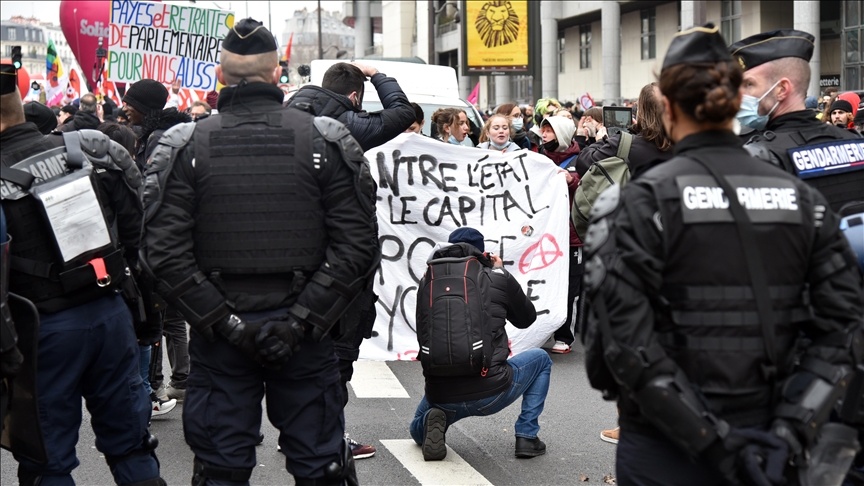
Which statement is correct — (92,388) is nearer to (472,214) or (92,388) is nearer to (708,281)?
(708,281)

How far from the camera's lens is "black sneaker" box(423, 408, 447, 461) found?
5555 millimetres

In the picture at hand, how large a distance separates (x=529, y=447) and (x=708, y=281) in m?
3.10

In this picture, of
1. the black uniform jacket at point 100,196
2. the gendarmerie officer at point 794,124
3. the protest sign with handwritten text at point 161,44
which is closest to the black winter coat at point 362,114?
the black uniform jacket at point 100,196

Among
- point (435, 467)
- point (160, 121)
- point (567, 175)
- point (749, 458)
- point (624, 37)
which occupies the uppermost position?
point (624, 37)

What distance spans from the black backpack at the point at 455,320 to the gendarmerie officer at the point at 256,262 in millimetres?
1517

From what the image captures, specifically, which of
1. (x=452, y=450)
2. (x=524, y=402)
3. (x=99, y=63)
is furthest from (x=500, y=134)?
(x=99, y=63)

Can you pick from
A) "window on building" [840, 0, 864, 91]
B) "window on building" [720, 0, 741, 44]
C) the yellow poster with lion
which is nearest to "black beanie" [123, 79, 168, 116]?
the yellow poster with lion

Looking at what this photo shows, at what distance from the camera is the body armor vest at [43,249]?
394cm

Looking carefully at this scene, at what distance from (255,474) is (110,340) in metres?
1.51

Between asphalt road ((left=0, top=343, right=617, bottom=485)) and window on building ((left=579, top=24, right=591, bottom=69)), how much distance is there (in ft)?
137

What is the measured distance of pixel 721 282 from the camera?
278cm

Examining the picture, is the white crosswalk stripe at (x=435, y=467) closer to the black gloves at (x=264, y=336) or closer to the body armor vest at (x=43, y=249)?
the black gloves at (x=264, y=336)

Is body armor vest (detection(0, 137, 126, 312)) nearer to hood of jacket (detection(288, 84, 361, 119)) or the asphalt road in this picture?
hood of jacket (detection(288, 84, 361, 119))

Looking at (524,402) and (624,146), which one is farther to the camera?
(624,146)
